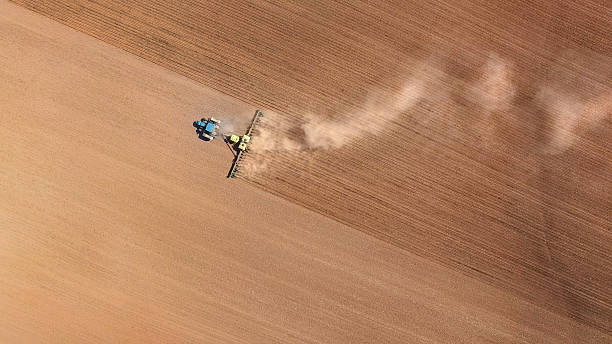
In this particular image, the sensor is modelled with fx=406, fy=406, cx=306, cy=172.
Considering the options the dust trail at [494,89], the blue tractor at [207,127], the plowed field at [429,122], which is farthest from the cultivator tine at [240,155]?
the dust trail at [494,89]

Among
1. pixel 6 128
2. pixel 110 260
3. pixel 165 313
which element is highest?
pixel 6 128

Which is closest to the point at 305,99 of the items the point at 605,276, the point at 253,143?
the point at 253,143

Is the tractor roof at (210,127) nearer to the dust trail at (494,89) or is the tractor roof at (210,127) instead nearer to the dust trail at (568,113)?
the dust trail at (494,89)

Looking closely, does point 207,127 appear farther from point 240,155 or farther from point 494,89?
point 494,89

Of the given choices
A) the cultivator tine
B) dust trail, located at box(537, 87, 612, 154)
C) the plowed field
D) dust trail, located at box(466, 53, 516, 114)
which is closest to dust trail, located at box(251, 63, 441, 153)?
the plowed field

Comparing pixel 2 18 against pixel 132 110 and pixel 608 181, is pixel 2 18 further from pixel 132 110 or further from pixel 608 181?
pixel 608 181

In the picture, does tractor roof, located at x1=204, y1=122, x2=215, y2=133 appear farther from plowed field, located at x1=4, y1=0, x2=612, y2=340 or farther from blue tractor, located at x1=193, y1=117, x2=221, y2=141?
plowed field, located at x1=4, y1=0, x2=612, y2=340

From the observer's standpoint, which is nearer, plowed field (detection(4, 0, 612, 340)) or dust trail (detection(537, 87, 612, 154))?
plowed field (detection(4, 0, 612, 340))
